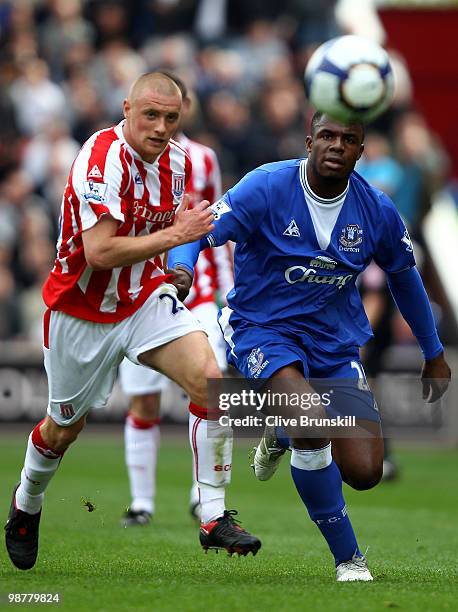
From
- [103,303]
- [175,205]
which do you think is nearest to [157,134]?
[175,205]

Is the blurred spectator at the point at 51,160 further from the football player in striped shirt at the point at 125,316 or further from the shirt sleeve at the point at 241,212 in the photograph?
the shirt sleeve at the point at 241,212

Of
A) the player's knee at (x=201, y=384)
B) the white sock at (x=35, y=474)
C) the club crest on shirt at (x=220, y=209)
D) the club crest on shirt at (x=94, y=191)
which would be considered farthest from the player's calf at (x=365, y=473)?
the club crest on shirt at (x=94, y=191)

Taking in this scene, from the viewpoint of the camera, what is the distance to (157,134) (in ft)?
21.8

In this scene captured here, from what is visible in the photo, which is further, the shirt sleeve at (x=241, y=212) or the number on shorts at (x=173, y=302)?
the number on shorts at (x=173, y=302)

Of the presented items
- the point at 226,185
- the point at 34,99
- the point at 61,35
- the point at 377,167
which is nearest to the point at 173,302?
the point at 377,167

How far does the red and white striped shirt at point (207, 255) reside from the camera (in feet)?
31.1

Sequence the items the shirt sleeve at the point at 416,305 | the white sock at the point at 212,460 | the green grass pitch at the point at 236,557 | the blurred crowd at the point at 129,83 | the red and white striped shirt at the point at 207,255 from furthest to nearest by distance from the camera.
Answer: the blurred crowd at the point at 129,83
the red and white striped shirt at the point at 207,255
the shirt sleeve at the point at 416,305
the white sock at the point at 212,460
the green grass pitch at the point at 236,557

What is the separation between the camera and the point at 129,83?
18172mm

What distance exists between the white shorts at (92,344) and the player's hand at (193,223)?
1.67ft

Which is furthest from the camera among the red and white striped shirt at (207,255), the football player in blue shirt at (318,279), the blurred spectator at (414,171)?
the blurred spectator at (414,171)

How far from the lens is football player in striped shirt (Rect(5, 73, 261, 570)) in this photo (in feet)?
21.6

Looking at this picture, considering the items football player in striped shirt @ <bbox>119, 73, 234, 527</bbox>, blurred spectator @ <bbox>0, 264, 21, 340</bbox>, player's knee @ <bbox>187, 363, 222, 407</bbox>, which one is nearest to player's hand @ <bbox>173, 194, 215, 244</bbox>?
player's knee @ <bbox>187, 363, 222, 407</bbox>

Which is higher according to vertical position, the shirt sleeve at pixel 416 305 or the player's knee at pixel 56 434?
the shirt sleeve at pixel 416 305

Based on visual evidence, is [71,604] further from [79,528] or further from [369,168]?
[369,168]
